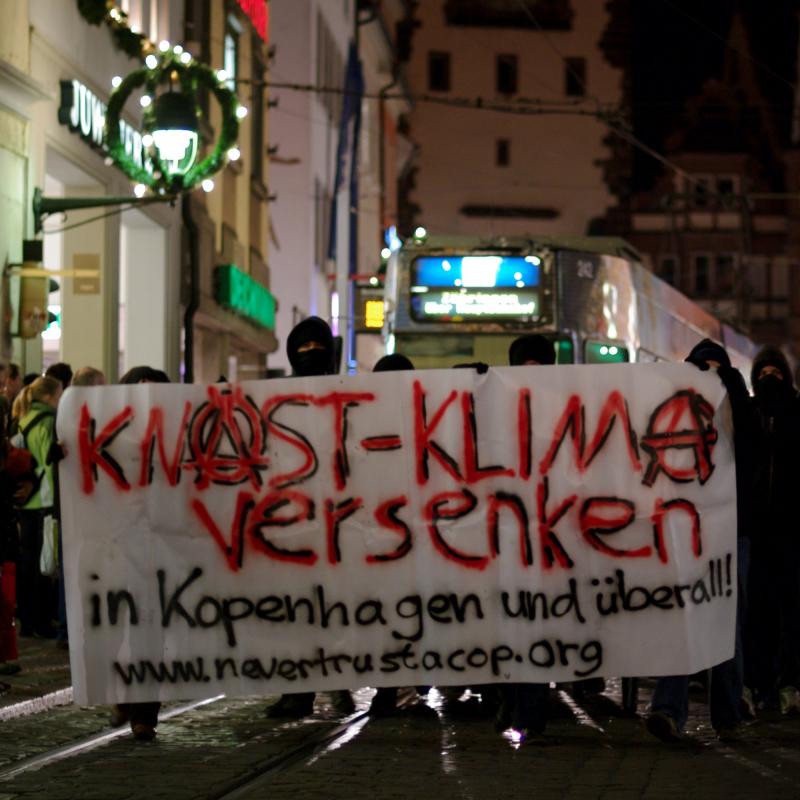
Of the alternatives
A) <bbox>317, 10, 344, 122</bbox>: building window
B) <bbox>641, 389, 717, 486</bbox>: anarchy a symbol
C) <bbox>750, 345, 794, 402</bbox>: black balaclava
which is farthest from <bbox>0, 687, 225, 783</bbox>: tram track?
<bbox>317, 10, 344, 122</bbox>: building window

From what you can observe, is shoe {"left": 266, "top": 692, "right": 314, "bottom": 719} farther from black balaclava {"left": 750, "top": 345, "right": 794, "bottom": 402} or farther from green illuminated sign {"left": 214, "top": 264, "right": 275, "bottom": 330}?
green illuminated sign {"left": 214, "top": 264, "right": 275, "bottom": 330}

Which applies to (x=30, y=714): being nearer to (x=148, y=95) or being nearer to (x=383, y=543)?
(x=383, y=543)

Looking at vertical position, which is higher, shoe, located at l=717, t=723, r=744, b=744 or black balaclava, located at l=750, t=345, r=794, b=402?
black balaclava, located at l=750, t=345, r=794, b=402

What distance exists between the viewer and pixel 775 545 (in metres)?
11.0

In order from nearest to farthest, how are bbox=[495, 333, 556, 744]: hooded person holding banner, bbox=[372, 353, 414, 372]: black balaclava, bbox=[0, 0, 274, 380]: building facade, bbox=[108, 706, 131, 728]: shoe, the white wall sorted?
1. bbox=[495, 333, 556, 744]: hooded person holding banner
2. bbox=[108, 706, 131, 728]: shoe
3. bbox=[372, 353, 414, 372]: black balaclava
4. bbox=[0, 0, 274, 380]: building facade
5. the white wall

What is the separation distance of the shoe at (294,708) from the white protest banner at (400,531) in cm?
135

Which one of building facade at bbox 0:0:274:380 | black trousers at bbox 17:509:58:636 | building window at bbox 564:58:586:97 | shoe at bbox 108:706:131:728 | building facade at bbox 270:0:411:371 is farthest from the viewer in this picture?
building window at bbox 564:58:586:97

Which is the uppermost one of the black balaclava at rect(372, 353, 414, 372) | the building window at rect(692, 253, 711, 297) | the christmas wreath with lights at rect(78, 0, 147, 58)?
the building window at rect(692, 253, 711, 297)

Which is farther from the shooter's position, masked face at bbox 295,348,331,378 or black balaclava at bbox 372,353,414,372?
black balaclava at bbox 372,353,414,372

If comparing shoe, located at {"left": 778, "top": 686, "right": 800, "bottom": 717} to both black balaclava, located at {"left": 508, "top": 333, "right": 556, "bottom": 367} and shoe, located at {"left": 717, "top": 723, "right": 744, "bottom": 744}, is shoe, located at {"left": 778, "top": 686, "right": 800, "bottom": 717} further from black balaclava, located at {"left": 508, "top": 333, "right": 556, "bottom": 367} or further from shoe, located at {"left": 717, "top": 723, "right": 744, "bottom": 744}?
black balaclava, located at {"left": 508, "top": 333, "right": 556, "bottom": 367}

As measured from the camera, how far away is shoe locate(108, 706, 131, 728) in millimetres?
10039

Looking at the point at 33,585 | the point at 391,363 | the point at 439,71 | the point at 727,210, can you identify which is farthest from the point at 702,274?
the point at 391,363

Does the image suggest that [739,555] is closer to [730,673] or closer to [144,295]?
[730,673]

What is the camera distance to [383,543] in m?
9.51
